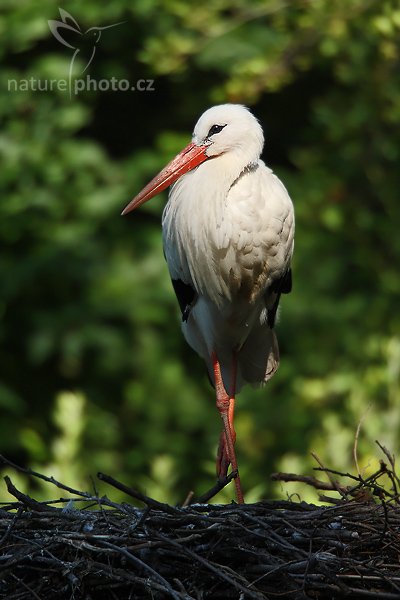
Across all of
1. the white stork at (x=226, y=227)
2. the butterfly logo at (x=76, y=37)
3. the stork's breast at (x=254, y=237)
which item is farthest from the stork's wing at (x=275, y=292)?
the butterfly logo at (x=76, y=37)

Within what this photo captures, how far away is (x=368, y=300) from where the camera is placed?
6438mm

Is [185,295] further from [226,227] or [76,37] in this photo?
[76,37]

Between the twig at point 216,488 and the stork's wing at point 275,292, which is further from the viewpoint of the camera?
the stork's wing at point 275,292

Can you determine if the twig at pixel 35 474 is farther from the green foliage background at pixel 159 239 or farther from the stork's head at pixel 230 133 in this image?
the green foliage background at pixel 159 239

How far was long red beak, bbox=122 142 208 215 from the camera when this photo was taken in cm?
423

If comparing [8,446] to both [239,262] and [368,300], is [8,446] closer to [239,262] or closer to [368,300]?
[368,300]

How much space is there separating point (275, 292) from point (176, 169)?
0.58 m

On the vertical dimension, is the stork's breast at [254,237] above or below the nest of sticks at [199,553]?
above

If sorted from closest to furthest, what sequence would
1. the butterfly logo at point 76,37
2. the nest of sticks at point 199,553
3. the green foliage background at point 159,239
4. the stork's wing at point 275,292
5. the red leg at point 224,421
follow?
the nest of sticks at point 199,553 < the stork's wing at point 275,292 < the red leg at point 224,421 < the green foliage background at point 159,239 < the butterfly logo at point 76,37

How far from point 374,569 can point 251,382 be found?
175 cm

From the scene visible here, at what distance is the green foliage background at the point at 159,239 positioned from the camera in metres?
5.88

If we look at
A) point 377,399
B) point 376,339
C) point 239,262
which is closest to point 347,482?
point 377,399

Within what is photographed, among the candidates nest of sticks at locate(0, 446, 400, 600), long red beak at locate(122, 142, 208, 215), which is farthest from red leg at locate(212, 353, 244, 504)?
nest of sticks at locate(0, 446, 400, 600)

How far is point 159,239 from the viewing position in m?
6.24
